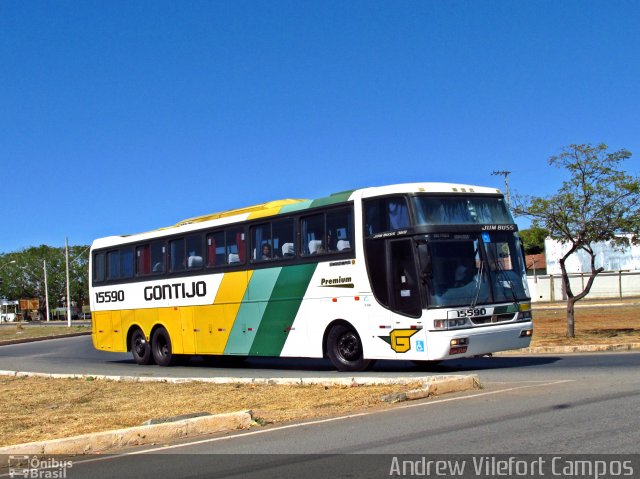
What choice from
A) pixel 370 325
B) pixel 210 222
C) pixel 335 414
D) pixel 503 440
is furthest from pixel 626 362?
pixel 210 222

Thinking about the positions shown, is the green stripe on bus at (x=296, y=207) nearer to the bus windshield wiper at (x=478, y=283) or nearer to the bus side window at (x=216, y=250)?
the bus side window at (x=216, y=250)

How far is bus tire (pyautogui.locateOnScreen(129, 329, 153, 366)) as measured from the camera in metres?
22.5

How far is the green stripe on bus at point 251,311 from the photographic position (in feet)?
59.0

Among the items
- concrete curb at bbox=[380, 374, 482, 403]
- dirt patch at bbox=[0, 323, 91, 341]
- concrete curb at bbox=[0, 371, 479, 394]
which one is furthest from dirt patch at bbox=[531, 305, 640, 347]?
dirt patch at bbox=[0, 323, 91, 341]

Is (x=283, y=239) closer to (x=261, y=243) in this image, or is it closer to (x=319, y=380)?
(x=261, y=243)

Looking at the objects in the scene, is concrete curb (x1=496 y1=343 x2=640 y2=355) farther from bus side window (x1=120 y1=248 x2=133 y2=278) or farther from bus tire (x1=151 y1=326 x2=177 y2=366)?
bus side window (x1=120 y1=248 x2=133 y2=278)

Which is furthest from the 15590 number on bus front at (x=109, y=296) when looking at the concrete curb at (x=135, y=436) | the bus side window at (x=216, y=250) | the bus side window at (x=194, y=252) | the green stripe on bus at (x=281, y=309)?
the concrete curb at (x=135, y=436)

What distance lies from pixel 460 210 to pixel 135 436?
831cm

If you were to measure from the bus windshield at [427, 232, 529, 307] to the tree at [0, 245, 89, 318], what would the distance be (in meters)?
104

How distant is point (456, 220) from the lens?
49.2ft

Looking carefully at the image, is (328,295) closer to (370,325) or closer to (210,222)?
(370,325)

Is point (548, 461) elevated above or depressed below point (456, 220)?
below

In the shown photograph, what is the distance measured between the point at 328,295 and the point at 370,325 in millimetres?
1351

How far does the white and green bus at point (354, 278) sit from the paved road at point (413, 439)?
11.1 feet
